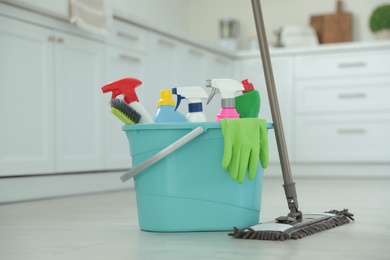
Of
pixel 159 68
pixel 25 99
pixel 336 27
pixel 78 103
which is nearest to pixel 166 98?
pixel 25 99

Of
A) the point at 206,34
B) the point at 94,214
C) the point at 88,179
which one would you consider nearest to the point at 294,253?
the point at 94,214

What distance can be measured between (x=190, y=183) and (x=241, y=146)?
0.48 ft

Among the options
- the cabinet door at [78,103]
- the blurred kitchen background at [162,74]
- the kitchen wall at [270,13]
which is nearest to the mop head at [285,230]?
the blurred kitchen background at [162,74]

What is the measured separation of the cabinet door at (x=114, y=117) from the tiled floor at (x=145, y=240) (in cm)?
113

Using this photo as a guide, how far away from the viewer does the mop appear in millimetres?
1370

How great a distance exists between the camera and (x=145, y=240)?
1394 mm

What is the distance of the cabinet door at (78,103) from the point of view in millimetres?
2957

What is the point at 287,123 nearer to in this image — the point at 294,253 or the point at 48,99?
the point at 48,99

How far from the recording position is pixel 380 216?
187 cm

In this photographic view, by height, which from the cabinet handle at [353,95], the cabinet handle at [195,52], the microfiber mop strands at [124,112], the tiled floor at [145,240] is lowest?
the tiled floor at [145,240]

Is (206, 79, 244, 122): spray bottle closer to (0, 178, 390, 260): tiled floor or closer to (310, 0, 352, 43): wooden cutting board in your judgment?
(0, 178, 390, 260): tiled floor

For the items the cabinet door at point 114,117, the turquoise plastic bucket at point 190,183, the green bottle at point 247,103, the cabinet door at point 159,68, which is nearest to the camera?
the turquoise plastic bucket at point 190,183

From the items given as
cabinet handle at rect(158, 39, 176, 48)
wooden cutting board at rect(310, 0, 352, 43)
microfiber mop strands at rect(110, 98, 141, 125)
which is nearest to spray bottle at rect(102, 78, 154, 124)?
microfiber mop strands at rect(110, 98, 141, 125)

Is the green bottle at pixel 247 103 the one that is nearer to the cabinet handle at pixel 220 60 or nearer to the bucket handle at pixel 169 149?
the bucket handle at pixel 169 149
